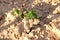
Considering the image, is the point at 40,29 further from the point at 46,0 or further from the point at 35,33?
the point at 46,0

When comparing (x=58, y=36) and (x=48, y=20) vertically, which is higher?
(x=48, y=20)

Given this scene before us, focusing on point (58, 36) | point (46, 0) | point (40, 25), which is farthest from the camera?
point (46, 0)

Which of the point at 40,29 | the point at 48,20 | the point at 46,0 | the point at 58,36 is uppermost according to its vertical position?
the point at 46,0

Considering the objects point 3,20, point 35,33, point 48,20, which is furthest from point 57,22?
point 3,20

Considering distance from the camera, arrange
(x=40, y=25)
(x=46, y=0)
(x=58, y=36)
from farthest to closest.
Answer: (x=46, y=0) → (x=40, y=25) → (x=58, y=36)

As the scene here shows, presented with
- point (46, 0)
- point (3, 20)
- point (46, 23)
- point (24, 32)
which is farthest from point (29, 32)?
point (46, 0)

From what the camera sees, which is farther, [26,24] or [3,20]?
[3,20]
